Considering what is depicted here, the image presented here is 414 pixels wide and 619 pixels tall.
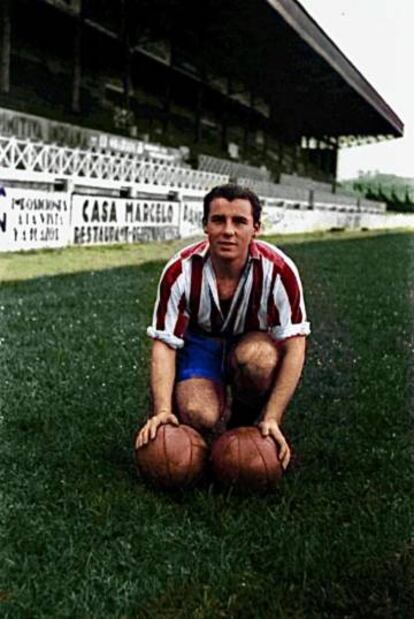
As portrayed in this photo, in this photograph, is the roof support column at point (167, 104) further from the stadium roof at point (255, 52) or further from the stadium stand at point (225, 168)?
the stadium stand at point (225, 168)

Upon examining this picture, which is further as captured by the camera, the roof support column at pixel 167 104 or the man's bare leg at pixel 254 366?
the roof support column at pixel 167 104

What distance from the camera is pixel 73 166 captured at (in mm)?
16016

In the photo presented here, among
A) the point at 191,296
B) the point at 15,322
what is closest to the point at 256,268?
the point at 191,296

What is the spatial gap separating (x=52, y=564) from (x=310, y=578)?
708 mm

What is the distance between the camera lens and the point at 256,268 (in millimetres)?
3268

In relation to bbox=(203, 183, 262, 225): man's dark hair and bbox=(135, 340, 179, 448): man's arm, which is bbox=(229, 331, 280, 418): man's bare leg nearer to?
bbox=(135, 340, 179, 448): man's arm

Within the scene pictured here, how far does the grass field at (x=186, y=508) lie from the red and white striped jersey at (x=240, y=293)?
1.79 ft

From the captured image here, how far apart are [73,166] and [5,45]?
3.94 meters

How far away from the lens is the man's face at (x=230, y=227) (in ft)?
10.3

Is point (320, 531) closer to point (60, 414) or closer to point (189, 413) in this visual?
point (189, 413)

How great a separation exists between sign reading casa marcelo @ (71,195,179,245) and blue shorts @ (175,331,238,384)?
32.2 ft

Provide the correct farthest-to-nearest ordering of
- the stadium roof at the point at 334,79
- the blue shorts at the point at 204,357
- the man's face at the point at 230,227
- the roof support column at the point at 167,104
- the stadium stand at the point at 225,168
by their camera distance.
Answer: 1. the roof support column at the point at 167,104
2. the stadium stand at the point at 225,168
3. the stadium roof at the point at 334,79
4. the blue shorts at the point at 204,357
5. the man's face at the point at 230,227

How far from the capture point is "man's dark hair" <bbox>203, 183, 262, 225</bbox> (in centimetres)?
314

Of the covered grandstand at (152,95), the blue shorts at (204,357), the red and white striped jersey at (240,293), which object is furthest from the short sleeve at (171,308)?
the covered grandstand at (152,95)
